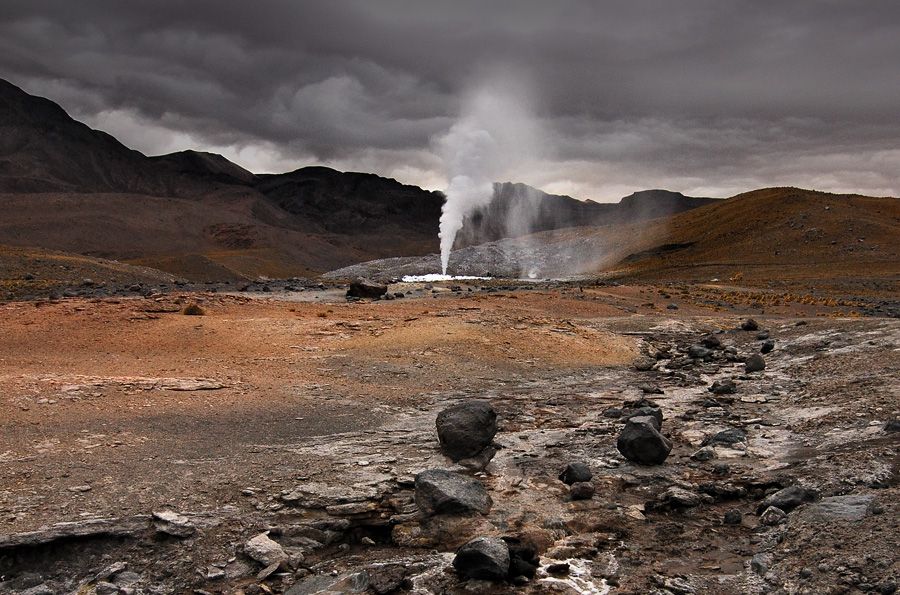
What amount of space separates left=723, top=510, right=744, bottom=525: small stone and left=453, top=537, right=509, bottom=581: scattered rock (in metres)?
3.00

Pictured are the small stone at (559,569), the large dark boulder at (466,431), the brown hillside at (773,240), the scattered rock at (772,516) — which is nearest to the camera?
the small stone at (559,569)

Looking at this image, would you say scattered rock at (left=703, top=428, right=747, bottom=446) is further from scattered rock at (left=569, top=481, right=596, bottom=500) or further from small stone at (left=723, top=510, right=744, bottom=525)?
scattered rock at (left=569, top=481, right=596, bottom=500)

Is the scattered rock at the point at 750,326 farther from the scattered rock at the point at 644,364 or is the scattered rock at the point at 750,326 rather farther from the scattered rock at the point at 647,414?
the scattered rock at the point at 647,414

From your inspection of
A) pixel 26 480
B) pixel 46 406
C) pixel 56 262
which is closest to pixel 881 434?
pixel 26 480

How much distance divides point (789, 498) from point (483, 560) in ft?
13.2

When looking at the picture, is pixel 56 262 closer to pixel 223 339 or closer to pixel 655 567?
pixel 223 339

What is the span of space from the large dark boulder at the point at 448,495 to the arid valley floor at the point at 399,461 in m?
0.16

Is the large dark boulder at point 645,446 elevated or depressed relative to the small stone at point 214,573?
elevated

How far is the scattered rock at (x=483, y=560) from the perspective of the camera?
6379 mm

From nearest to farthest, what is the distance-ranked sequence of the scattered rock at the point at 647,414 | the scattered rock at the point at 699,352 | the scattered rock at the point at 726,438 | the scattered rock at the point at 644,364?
the scattered rock at the point at 726,438, the scattered rock at the point at 647,414, the scattered rock at the point at 644,364, the scattered rock at the point at 699,352

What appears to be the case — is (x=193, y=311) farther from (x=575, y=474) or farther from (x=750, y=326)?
(x=750, y=326)

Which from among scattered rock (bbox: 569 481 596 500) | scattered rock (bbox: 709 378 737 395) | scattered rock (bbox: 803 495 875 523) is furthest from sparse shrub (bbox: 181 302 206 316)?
scattered rock (bbox: 803 495 875 523)

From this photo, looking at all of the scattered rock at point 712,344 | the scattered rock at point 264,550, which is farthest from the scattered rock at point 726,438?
the scattered rock at point 712,344

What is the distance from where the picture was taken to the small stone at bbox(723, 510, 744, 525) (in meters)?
7.72
